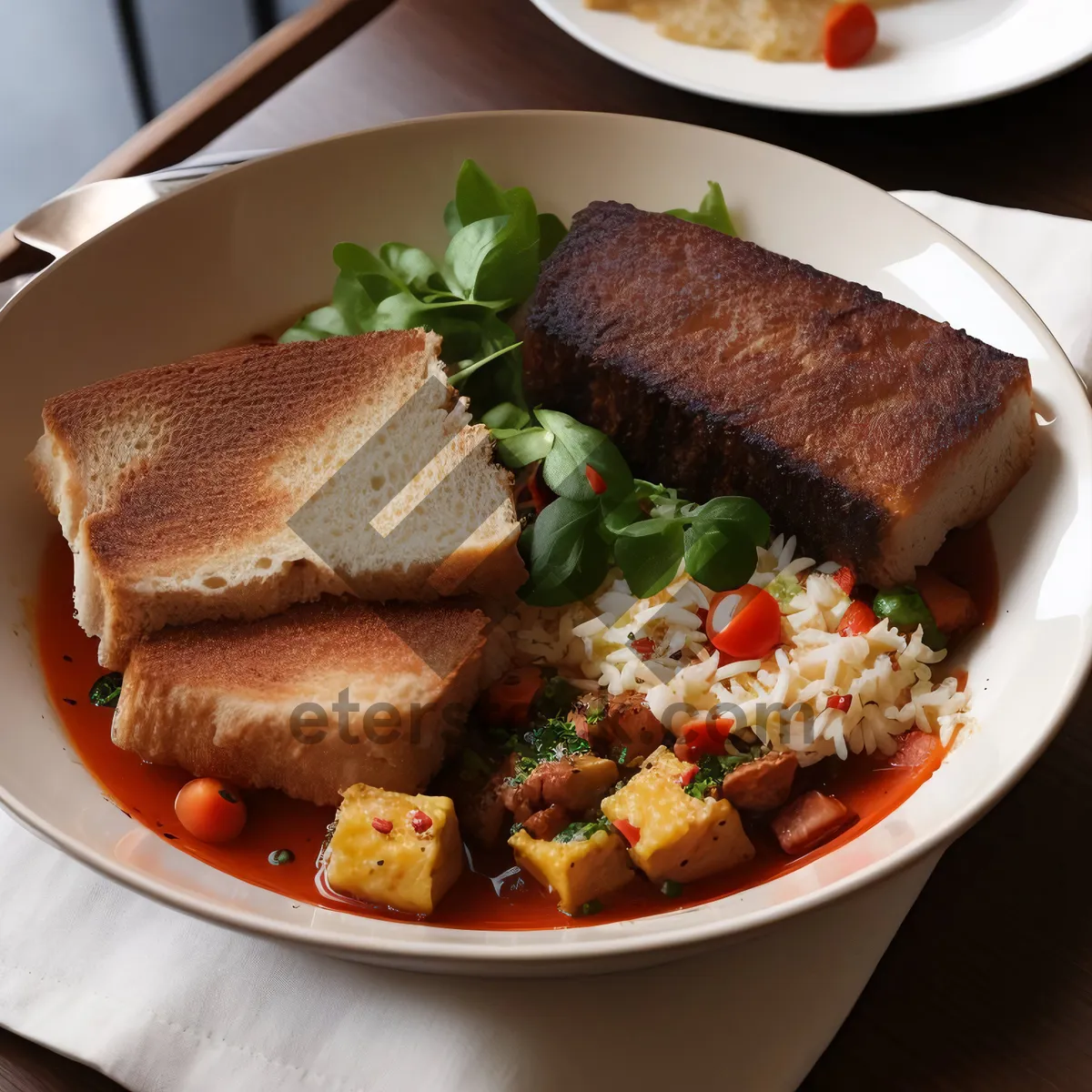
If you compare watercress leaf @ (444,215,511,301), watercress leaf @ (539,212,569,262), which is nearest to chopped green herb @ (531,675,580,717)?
watercress leaf @ (444,215,511,301)

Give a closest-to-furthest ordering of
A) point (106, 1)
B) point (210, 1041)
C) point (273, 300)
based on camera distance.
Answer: point (210, 1041)
point (273, 300)
point (106, 1)

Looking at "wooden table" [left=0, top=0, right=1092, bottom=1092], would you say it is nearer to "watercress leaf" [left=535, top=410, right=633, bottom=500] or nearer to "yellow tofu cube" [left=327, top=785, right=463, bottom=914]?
"yellow tofu cube" [left=327, top=785, right=463, bottom=914]

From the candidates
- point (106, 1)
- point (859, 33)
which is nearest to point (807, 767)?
point (859, 33)

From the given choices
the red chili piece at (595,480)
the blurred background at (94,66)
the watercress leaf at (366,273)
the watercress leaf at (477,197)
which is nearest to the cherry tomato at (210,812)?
the red chili piece at (595,480)

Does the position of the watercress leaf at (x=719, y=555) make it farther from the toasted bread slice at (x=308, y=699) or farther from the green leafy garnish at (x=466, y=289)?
the green leafy garnish at (x=466, y=289)

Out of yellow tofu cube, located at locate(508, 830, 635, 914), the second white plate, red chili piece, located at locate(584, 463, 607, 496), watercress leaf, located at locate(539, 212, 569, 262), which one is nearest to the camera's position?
yellow tofu cube, located at locate(508, 830, 635, 914)

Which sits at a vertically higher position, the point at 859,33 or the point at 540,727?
the point at 859,33

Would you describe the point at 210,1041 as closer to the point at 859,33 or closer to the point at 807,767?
the point at 807,767
